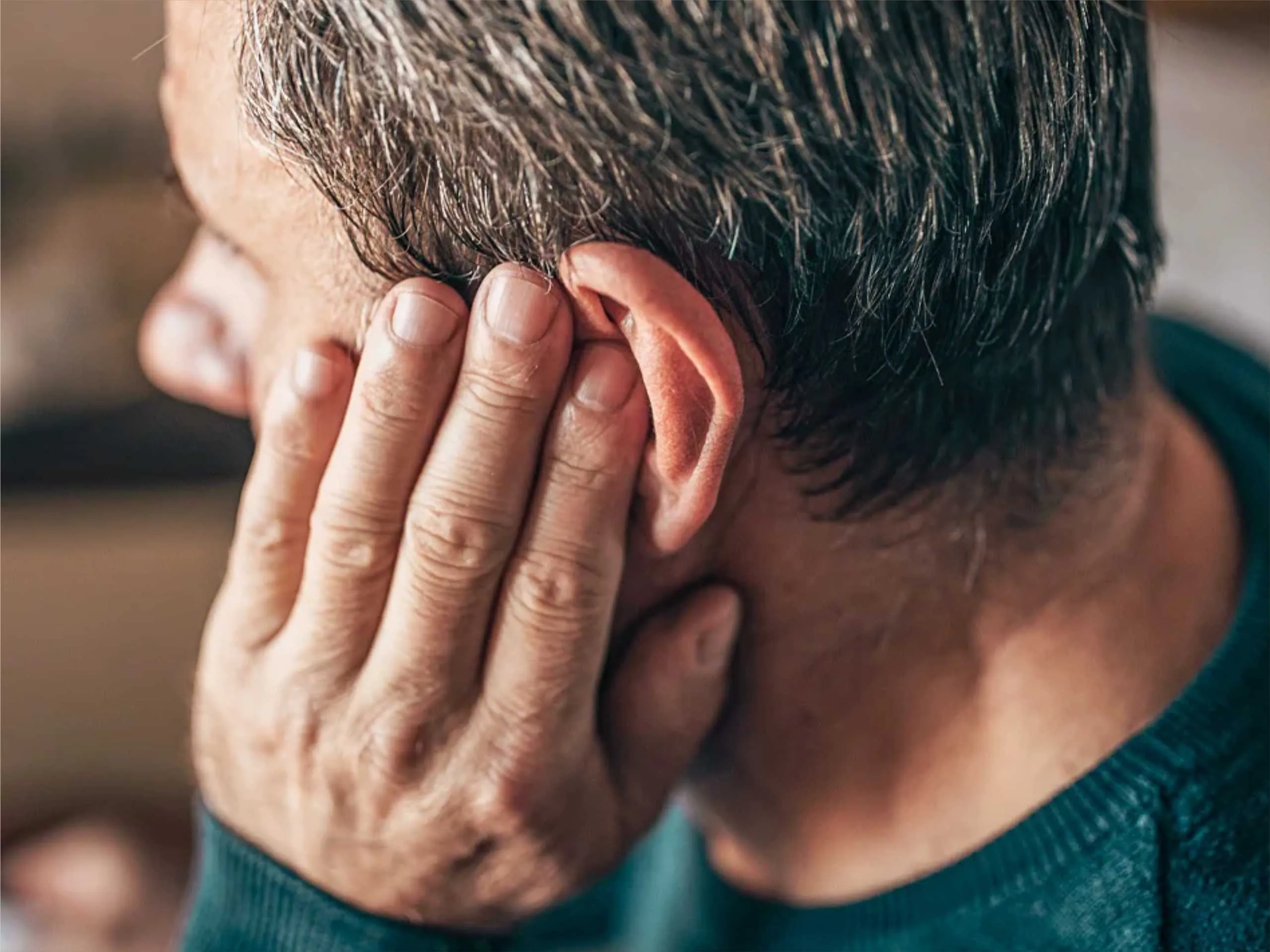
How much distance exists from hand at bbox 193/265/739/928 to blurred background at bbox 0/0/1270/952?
95 centimetres

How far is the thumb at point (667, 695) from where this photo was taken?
68cm

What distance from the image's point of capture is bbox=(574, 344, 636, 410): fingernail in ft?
1.77

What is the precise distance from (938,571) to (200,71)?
495mm

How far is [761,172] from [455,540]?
0.24 meters

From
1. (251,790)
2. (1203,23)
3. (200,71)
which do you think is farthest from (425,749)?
(1203,23)

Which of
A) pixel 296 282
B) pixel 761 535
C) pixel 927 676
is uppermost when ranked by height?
pixel 296 282

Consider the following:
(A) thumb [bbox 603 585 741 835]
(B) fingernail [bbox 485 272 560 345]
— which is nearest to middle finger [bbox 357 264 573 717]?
(B) fingernail [bbox 485 272 560 345]

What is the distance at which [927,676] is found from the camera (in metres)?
0.71

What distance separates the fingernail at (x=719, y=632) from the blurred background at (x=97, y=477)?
1093 millimetres

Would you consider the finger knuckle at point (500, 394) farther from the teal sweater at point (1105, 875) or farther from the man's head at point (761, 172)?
the teal sweater at point (1105, 875)

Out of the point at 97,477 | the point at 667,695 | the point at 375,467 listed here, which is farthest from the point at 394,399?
the point at 97,477

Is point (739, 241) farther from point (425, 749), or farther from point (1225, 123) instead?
point (1225, 123)

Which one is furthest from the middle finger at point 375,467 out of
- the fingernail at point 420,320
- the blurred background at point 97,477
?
the blurred background at point 97,477

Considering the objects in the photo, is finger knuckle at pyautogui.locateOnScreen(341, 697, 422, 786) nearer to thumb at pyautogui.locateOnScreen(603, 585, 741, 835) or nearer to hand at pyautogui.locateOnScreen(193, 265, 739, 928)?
hand at pyautogui.locateOnScreen(193, 265, 739, 928)
